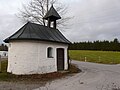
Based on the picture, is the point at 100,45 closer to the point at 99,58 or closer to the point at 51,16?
the point at 99,58

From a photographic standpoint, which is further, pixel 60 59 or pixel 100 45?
pixel 100 45

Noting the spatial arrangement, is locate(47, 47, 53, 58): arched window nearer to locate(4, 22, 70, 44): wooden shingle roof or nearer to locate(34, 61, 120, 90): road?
locate(4, 22, 70, 44): wooden shingle roof

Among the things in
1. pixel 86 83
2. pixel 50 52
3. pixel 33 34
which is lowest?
pixel 86 83

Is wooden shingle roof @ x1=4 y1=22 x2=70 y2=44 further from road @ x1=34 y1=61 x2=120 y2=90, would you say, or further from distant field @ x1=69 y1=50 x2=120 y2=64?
distant field @ x1=69 y1=50 x2=120 y2=64

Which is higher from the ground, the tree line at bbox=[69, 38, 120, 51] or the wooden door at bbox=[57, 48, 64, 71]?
the tree line at bbox=[69, 38, 120, 51]

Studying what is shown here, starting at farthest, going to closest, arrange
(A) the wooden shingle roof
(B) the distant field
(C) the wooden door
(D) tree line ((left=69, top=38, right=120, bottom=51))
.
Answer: (D) tree line ((left=69, top=38, right=120, bottom=51)), (B) the distant field, (C) the wooden door, (A) the wooden shingle roof

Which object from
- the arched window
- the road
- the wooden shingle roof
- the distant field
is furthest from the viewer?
the distant field

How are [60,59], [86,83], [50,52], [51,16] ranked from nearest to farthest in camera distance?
[86,83] → [50,52] → [60,59] → [51,16]

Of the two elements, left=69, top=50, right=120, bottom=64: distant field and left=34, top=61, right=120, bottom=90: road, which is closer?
left=34, top=61, right=120, bottom=90: road

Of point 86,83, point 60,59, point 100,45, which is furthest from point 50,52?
point 100,45

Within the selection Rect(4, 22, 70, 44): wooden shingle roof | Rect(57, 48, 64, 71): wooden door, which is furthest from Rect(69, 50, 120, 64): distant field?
Rect(4, 22, 70, 44): wooden shingle roof

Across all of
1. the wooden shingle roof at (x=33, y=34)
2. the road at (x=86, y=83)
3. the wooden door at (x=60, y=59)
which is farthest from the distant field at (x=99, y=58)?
the road at (x=86, y=83)

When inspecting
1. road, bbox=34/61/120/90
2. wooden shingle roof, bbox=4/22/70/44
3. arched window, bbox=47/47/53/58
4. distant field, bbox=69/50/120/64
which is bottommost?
road, bbox=34/61/120/90

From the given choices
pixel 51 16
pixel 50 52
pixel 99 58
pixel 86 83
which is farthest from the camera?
pixel 99 58
